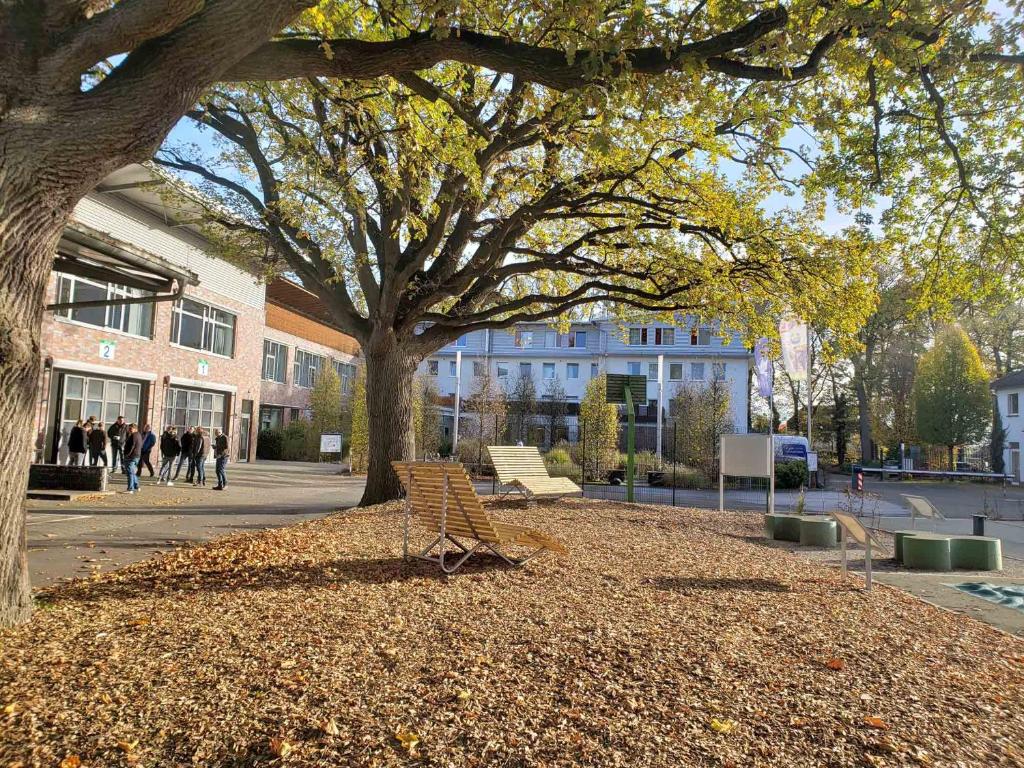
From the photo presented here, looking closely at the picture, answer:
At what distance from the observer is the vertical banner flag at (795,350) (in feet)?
55.4

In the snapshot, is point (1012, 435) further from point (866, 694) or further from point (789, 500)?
point (866, 694)

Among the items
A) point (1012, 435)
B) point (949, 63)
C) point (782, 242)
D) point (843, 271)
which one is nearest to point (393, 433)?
point (782, 242)

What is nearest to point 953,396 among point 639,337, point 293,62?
point 639,337

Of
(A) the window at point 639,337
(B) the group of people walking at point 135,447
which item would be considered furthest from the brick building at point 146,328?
(A) the window at point 639,337

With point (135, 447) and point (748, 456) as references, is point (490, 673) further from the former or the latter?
point (135, 447)

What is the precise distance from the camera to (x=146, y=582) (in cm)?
587


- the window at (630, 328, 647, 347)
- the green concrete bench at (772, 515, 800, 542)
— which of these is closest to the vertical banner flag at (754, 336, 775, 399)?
the green concrete bench at (772, 515, 800, 542)

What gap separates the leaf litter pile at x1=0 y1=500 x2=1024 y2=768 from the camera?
2.92 metres

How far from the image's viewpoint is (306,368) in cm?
4100

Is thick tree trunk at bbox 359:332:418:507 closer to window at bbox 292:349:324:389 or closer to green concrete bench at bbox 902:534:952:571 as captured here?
green concrete bench at bbox 902:534:952:571

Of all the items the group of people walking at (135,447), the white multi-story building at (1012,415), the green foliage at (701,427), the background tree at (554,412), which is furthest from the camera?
the background tree at (554,412)

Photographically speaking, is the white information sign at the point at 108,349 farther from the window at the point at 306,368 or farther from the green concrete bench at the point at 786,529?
the green concrete bench at the point at 786,529

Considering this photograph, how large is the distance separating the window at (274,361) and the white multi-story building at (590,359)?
16417 mm

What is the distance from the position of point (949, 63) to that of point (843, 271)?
670 centimetres
